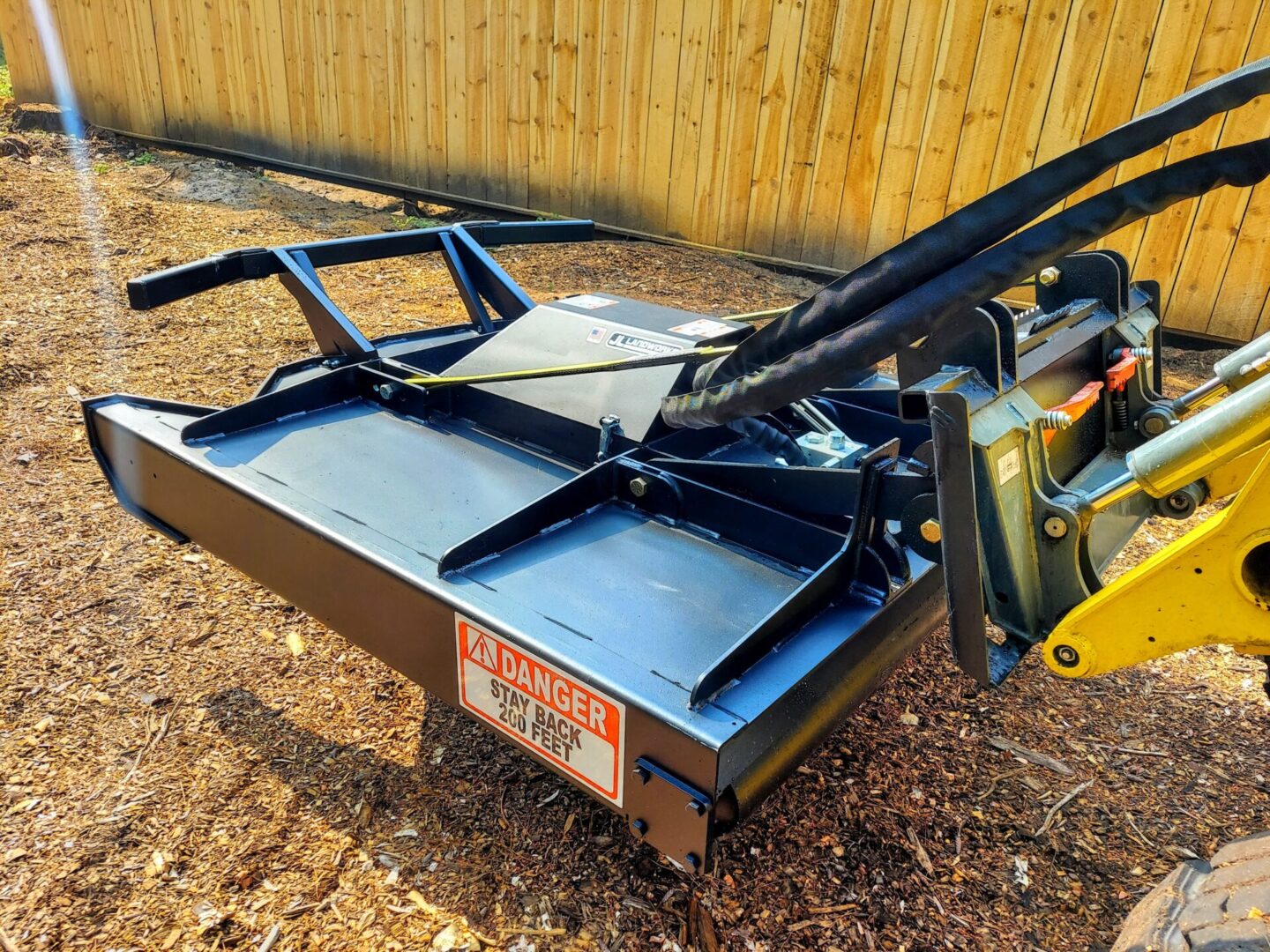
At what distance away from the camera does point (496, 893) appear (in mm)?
1981

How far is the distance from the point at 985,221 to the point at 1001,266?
0.22ft

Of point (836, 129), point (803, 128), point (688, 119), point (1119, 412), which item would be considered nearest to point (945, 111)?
point (836, 129)

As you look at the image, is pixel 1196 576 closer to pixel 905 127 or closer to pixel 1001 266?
pixel 1001 266

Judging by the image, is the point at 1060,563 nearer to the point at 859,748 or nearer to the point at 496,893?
the point at 859,748

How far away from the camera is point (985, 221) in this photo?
132 centimetres

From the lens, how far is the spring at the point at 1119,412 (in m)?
2.45

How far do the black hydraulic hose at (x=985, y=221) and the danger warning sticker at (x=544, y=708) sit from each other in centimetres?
65

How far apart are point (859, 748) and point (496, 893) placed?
0.99m

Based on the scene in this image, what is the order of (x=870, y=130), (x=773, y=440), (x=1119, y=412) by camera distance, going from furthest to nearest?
(x=870, y=130) → (x=1119, y=412) → (x=773, y=440)

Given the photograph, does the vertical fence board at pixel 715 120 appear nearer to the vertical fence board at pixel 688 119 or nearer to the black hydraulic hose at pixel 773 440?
the vertical fence board at pixel 688 119

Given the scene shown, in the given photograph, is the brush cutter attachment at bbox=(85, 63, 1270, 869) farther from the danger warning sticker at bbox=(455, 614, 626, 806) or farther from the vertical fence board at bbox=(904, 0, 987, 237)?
the vertical fence board at bbox=(904, 0, 987, 237)

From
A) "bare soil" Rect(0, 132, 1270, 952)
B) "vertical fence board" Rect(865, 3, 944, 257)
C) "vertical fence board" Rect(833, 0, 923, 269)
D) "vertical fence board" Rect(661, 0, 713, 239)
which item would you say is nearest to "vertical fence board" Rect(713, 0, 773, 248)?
"vertical fence board" Rect(661, 0, 713, 239)

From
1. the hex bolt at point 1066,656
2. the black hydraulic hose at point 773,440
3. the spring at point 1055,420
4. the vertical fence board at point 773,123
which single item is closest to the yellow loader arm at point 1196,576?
the hex bolt at point 1066,656

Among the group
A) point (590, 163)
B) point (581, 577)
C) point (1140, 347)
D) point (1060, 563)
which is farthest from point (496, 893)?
point (590, 163)
